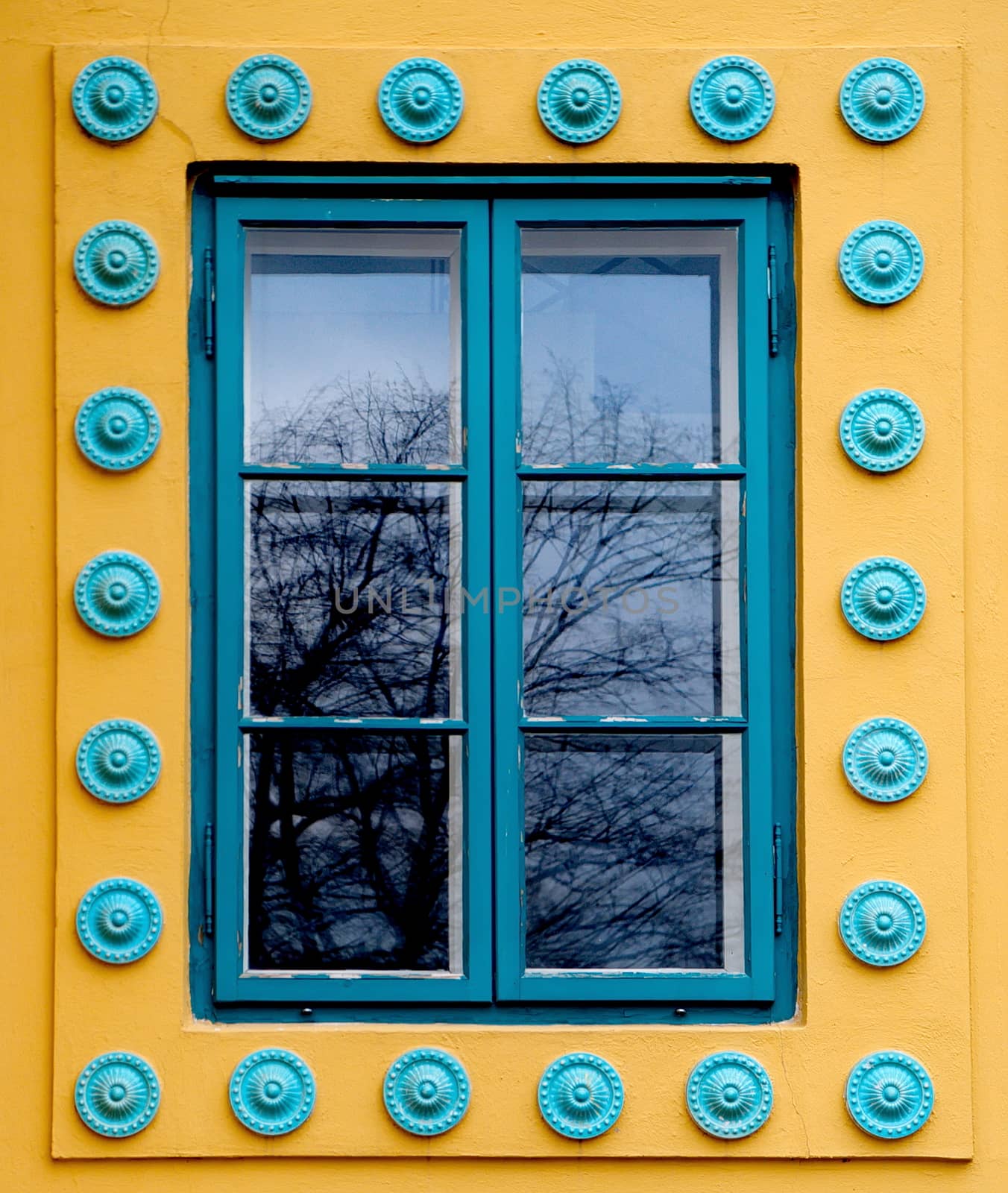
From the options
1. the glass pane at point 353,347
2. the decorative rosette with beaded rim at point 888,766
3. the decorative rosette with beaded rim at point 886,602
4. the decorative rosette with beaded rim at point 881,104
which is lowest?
the decorative rosette with beaded rim at point 888,766

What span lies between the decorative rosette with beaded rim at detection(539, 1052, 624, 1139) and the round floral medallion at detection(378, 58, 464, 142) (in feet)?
6.10

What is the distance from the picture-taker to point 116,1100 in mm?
2602

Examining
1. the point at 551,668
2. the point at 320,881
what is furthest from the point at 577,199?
the point at 320,881

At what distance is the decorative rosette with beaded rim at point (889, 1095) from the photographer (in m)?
2.60

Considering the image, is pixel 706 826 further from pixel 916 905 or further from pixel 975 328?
pixel 975 328

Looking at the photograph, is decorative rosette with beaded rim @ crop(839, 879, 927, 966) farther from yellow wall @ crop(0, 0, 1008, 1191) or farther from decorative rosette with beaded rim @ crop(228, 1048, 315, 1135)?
decorative rosette with beaded rim @ crop(228, 1048, 315, 1135)

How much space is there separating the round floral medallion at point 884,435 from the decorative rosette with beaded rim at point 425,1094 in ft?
4.75

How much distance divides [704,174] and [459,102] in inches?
20.4

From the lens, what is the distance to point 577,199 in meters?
2.75

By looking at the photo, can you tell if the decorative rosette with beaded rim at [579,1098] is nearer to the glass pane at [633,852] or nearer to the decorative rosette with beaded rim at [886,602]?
the glass pane at [633,852]

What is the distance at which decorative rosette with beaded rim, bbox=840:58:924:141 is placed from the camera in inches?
106

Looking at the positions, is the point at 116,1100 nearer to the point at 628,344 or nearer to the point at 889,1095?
the point at 889,1095

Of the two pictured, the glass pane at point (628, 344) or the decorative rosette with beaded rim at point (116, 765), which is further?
the glass pane at point (628, 344)

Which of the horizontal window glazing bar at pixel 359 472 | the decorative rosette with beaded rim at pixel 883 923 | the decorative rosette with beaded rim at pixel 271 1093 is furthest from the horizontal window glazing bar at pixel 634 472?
the decorative rosette with beaded rim at pixel 271 1093
